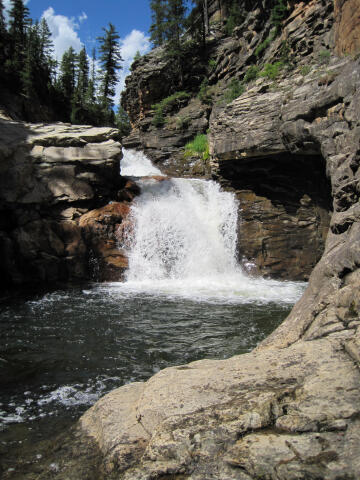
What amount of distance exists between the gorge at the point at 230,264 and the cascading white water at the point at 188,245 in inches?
2.7

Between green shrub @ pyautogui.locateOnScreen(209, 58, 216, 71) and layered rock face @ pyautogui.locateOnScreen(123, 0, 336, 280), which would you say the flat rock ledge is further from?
green shrub @ pyautogui.locateOnScreen(209, 58, 216, 71)

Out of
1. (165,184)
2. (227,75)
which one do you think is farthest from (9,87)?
(165,184)

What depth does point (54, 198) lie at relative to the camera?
13.0 m

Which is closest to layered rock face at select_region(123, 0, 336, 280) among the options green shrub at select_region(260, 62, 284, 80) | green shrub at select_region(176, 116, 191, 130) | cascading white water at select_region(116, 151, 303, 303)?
green shrub at select_region(260, 62, 284, 80)

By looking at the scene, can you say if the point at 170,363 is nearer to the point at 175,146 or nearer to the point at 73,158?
the point at 73,158

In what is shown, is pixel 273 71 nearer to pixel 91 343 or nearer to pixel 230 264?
pixel 230 264

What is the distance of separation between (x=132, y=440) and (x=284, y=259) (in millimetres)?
11723

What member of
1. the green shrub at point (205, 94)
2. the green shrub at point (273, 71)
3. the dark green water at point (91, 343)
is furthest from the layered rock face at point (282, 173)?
the green shrub at point (205, 94)

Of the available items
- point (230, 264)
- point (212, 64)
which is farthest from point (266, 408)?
point (212, 64)

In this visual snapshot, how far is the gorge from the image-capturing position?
2230 millimetres

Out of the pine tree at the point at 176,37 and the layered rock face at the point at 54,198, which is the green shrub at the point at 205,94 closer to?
the pine tree at the point at 176,37

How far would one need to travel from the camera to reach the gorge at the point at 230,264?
223 cm

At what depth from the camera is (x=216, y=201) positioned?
1475cm

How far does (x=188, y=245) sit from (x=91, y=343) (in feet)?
24.1
